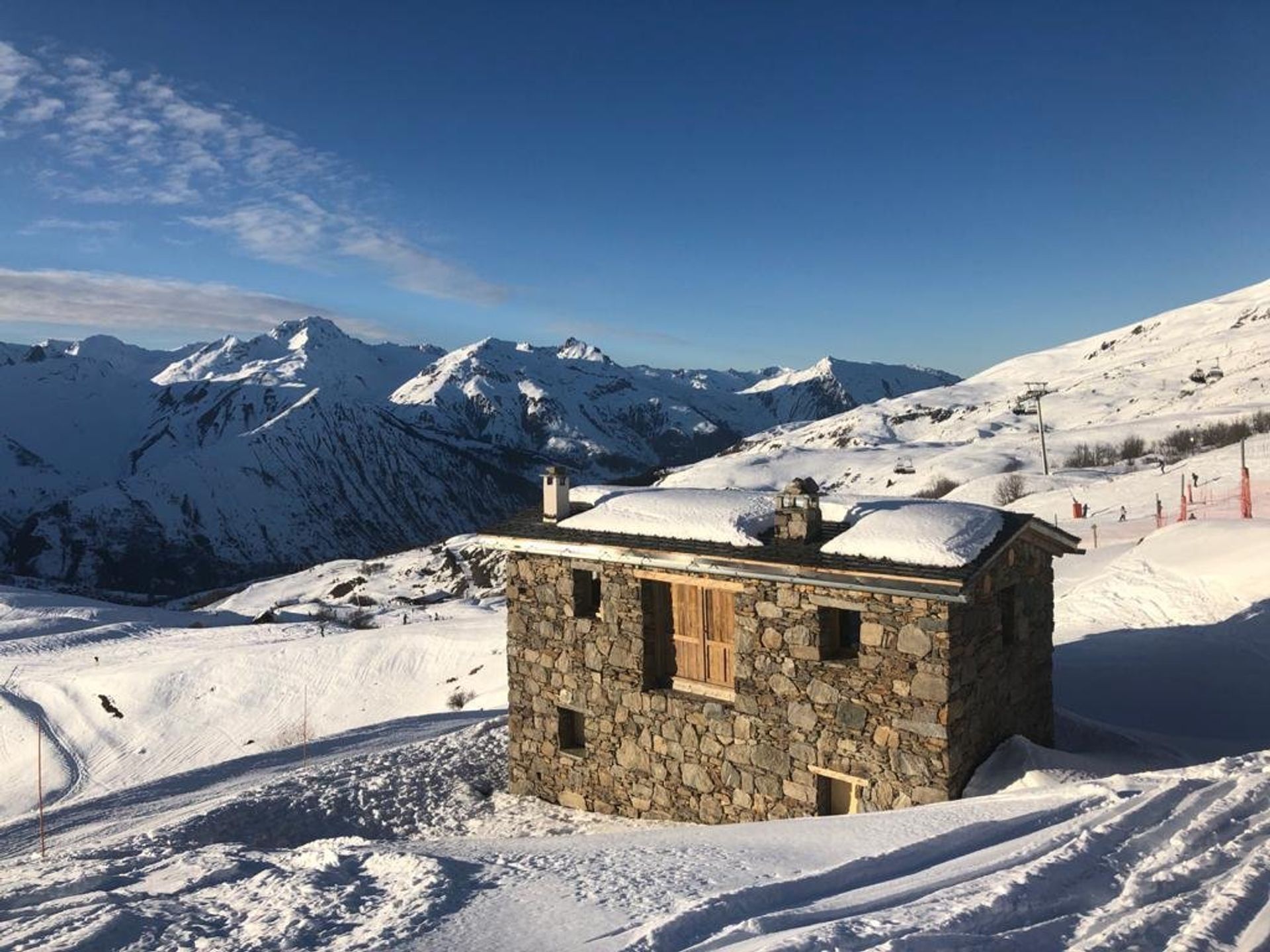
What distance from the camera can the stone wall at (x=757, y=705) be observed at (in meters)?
9.30

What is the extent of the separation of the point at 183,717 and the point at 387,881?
19614 millimetres

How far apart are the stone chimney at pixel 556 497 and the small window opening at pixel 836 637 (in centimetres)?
478

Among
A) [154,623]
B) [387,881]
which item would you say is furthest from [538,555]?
[154,623]

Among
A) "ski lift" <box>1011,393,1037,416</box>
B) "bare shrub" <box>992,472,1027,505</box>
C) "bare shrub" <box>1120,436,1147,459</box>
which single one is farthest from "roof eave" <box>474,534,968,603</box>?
"ski lift" <box>1011,393,1037,416</box>

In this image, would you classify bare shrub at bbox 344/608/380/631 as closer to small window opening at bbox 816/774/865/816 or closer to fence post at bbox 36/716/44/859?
fence post at bbox 36/716/44/859

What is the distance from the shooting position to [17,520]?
16088cm

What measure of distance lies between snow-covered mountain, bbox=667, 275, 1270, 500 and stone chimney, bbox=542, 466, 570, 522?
29825mm

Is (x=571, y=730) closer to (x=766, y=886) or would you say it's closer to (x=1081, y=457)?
(x=766, y=886)

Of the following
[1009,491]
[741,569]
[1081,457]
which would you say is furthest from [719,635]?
[1081,457]

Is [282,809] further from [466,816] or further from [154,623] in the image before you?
[154,623]

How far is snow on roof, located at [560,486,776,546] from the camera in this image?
11.0 meters

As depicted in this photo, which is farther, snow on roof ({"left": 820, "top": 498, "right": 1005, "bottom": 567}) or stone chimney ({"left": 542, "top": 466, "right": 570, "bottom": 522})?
stone chimney ({"left": 542, "top": 466, "right": 570, "bottom": 522})

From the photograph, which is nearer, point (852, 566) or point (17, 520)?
point (852, 566)

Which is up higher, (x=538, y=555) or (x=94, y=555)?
(x=538, y=555)
